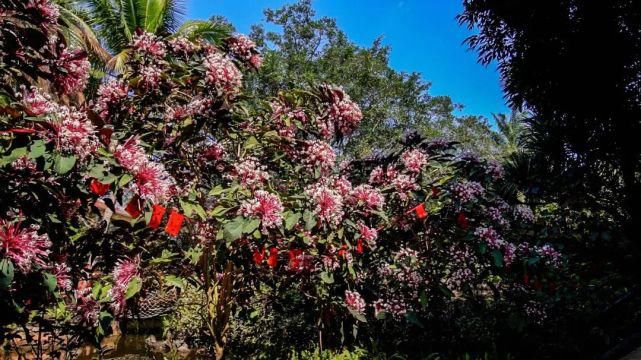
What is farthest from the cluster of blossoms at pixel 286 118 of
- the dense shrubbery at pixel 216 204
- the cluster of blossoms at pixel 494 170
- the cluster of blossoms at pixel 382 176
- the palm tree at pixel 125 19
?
the palm tree at pixel 125 19

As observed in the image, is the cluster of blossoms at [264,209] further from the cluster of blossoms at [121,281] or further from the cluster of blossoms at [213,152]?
the cluster of blossoms at [213,152]

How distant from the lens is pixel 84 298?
84.4 inches

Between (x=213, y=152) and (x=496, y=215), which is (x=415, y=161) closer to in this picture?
(x=496, y=215)

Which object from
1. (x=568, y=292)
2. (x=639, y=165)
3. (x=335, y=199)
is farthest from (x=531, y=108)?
(x=335, y=199)

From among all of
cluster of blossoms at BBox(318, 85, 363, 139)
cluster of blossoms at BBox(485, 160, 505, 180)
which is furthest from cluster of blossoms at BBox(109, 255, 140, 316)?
cluster of blossoms at BBox(485, 160, 505, 180)

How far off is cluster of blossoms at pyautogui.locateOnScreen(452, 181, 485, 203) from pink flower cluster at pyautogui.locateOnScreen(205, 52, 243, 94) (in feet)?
5.70

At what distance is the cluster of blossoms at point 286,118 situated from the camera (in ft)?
9.11

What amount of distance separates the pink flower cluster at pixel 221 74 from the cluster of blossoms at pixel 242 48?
1.61 feet

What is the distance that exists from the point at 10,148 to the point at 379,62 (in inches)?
512

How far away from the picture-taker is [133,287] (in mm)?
2021

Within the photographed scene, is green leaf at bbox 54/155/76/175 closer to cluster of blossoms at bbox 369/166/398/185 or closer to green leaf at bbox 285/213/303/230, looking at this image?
green leaf at bbox 285/213/303/230

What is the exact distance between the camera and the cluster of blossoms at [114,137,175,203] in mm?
1687

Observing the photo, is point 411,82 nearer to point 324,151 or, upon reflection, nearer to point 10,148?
point 324,151

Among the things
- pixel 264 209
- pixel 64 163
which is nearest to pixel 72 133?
pixel 64 163
